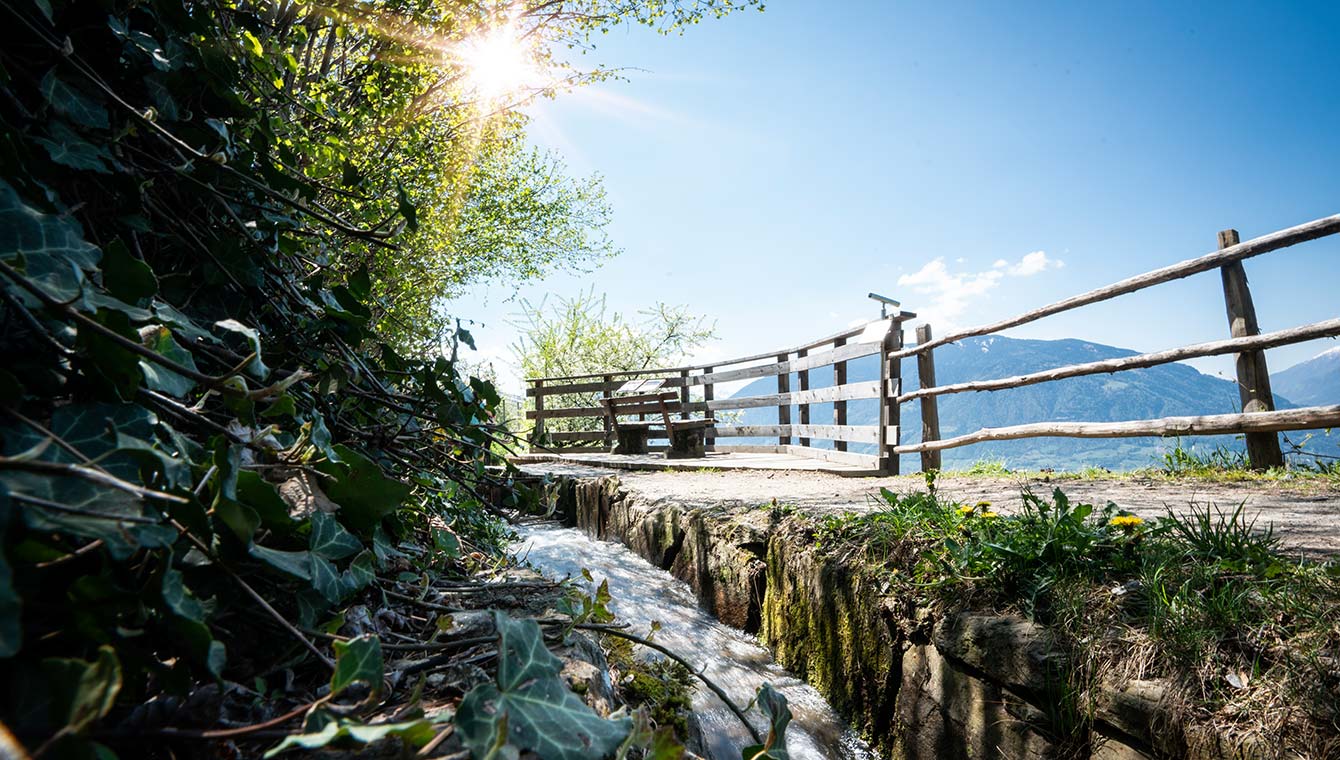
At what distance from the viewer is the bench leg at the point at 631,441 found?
10742mm

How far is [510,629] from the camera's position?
0.59 metres

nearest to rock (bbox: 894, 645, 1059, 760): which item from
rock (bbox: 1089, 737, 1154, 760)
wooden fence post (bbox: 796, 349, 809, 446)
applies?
rock (bbox: 1089, 737, 1154, 760)

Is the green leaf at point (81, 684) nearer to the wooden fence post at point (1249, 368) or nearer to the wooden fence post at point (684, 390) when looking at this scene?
the wooden fence post at point (1249, 368)

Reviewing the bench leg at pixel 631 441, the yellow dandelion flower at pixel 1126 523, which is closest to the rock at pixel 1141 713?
the yellow dandelion flower at pixel 1126 523

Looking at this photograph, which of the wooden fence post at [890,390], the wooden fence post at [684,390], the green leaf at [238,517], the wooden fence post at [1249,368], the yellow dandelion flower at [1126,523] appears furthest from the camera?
the wooden fence post at [684,390]

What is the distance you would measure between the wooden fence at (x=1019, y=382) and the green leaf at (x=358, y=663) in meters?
1.26

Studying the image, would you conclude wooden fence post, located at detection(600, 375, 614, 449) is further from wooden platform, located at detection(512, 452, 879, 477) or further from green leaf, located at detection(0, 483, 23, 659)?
green leaf, located at detection(0, 483, 23, 659)

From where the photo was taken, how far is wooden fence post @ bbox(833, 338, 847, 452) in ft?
25.4

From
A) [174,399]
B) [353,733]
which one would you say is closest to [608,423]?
[174,399]

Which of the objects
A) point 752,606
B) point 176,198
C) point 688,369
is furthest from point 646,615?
point 688,369

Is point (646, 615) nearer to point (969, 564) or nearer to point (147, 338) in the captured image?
point (969, 564)

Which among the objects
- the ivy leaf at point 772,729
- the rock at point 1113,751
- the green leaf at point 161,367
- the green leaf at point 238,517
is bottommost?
the rock at point 1113,751

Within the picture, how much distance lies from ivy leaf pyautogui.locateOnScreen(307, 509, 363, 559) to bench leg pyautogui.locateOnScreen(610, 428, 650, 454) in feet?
32.6

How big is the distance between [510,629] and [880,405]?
6.31 meters
